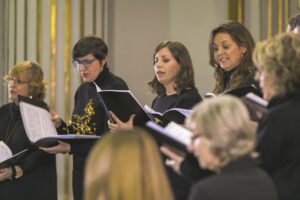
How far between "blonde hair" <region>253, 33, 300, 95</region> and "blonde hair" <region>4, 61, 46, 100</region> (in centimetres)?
231

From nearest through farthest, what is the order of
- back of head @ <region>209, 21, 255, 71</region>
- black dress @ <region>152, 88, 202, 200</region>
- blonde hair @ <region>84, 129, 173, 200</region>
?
blonde hair @ <region>84, 129, 173, 200</region>, black dress @ <region>152, 88, 202, 200</region>, back of head @ <region>209, 21, 255, 71</region>

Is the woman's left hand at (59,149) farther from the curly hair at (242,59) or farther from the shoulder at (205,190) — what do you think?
the shoulder at (205,190)

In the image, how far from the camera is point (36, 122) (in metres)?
4.29

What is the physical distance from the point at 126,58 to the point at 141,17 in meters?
0.37

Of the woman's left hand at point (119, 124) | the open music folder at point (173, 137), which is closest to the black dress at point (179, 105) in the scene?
the woman's left hand at point (119, 124)

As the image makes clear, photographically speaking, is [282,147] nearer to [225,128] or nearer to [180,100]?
[225,128]

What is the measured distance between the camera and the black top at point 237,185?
92.4 inches

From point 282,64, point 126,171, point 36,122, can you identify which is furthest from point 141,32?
point 126,171

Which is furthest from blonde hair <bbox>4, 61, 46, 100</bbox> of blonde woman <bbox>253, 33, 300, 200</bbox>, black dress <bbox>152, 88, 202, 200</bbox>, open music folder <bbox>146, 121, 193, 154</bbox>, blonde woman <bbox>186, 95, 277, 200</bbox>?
blonde woman <bbox>186, 95, 277, 200</bbox>

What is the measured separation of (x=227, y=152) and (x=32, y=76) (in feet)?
8.51

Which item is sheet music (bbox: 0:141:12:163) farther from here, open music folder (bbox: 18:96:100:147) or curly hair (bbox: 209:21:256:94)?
curly hair (bbox: 209:21:256:94)

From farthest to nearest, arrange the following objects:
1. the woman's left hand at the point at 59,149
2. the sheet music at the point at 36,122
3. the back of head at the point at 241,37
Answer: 1. the woman's left hand at the point at 59,149
2. the sheet music at the point at 36,122
3. the back of head at the point at 241,37

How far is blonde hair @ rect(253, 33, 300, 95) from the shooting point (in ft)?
8.98

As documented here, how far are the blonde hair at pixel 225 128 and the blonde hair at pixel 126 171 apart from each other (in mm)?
339
